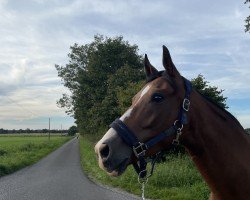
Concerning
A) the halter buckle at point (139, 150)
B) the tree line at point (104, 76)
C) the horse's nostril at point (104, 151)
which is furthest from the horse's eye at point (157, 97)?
the tree line at point (104, 76)

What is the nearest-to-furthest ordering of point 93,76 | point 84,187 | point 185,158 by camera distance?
point 84,187
point 185,158
point 93,76

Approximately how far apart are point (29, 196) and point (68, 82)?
48.8 metres

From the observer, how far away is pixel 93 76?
4456cm

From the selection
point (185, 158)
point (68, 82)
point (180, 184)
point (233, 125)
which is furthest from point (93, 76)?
point (233, 125)

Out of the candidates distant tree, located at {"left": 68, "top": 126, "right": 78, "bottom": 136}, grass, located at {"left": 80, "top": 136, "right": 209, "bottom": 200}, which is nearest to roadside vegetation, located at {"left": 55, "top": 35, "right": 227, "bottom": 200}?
grass, located at {"left": 80, "top": 136, "right": 209, "bottom": 200}

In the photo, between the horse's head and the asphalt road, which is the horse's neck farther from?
the asphalt road

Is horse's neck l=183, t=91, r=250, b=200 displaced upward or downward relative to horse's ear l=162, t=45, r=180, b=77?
downward

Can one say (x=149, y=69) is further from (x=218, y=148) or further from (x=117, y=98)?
(x=117, y=98)

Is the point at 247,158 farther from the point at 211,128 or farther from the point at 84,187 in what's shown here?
the point at 84,187

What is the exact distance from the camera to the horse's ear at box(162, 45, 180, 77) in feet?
10.1

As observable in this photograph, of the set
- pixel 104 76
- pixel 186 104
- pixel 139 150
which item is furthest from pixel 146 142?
pixel 104 76

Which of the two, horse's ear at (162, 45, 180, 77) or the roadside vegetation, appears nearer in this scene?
horse's ear at (162, 45, 180, 77)

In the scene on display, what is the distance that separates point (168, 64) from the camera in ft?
10.3

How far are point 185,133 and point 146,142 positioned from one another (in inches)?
12.4
